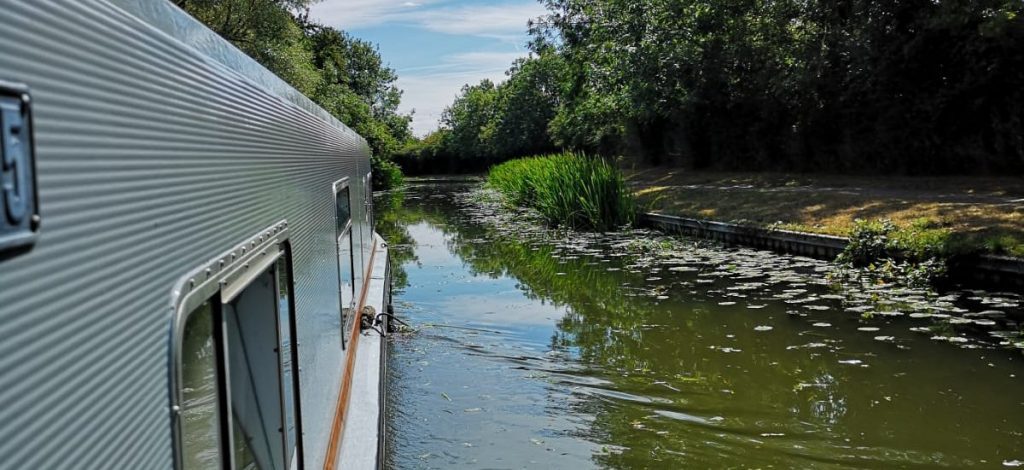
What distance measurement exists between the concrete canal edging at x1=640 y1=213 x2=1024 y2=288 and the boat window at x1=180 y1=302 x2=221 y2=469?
918 cm

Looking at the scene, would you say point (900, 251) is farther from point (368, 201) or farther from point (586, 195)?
point (586, 195)

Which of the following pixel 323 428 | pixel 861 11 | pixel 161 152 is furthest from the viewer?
pixel 861 11

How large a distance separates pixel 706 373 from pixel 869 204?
777cm

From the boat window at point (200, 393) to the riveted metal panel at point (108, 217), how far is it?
0.13 meters

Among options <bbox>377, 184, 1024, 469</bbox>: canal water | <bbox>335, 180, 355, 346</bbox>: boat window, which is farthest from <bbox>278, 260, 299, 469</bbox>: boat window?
<bbox>377, 184, 1024, 469</bbox>: canal water

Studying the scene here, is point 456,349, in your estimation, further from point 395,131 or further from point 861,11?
point 395,131

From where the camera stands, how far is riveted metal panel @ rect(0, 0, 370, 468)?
909 millimetres

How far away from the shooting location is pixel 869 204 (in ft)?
44.3

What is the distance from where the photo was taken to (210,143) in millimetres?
1822

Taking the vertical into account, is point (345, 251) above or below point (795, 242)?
above

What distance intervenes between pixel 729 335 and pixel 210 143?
22.9 feet

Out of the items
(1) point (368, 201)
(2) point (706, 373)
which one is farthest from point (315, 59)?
(2) point (706, 373)

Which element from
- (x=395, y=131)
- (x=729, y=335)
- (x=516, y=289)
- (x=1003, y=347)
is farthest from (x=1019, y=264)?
(x=395, y=131)

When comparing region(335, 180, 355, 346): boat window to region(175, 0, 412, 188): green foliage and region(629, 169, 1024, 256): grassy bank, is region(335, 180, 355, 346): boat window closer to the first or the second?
region(629, 169, 1024, 256): grassy bank
